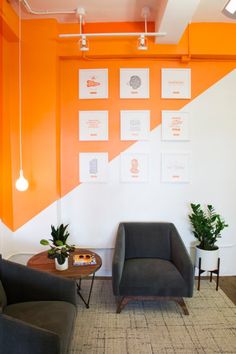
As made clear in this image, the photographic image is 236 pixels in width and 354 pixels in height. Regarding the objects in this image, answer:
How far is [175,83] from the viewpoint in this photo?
311 centimetres

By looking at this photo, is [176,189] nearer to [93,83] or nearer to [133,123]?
[133,123]

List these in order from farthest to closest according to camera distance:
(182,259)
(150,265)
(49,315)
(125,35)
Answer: (125,35) < (150,265) < (182,259) < (49,315)

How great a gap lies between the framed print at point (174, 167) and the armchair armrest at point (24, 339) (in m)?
2.20

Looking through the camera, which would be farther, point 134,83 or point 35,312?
point 134,83

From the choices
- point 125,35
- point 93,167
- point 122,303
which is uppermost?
point 125,35

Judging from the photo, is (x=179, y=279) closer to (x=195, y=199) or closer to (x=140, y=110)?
(x=195, y=199)

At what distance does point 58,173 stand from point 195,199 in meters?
1.77

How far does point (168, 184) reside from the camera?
3182 mm

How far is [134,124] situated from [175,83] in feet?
2.36

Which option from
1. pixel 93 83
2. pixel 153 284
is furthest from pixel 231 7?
pixel 153 284

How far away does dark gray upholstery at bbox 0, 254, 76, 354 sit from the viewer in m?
1.39

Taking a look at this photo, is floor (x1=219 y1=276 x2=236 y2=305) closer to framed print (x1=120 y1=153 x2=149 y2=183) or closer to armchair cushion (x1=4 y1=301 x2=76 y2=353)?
framed print (x1=120 y1=153 x2=149 y2=183)

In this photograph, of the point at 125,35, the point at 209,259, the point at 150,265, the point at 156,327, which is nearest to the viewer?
the point at 156,327

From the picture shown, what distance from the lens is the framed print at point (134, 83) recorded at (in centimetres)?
310
